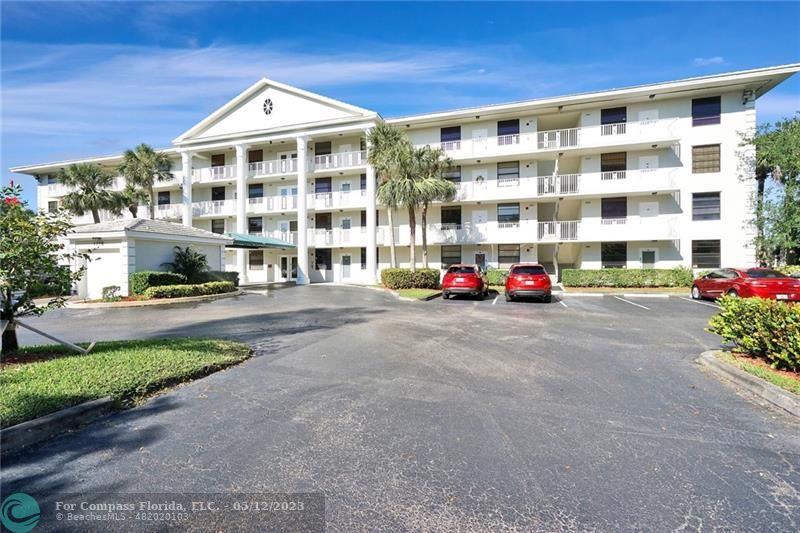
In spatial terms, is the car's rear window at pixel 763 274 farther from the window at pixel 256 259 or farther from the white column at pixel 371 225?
the window at pixel 256 259

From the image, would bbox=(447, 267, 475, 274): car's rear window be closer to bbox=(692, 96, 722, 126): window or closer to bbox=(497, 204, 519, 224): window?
bbox=(497, 204, 519, 224): window

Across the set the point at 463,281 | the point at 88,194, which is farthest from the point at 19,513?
the point at 88,194

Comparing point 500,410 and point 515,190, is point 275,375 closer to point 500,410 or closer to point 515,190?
Answer: point 500,410

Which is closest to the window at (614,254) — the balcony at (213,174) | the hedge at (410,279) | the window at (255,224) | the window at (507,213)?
the window at (507,213)

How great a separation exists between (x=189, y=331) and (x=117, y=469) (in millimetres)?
7434

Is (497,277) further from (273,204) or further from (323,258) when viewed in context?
(273,204)

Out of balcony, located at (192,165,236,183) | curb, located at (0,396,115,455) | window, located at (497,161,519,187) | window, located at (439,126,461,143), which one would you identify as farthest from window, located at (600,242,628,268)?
balcony, located at (192,165,236,183)

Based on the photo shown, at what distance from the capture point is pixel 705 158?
23.0 meters

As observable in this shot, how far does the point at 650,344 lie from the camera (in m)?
8.14

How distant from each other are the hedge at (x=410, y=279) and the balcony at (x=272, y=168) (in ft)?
43.2

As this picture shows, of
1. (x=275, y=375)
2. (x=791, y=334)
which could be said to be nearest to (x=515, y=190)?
(x=791, y=334)

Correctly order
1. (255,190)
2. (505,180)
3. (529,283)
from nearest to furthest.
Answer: (529,283) → (505,180) → (255,190)

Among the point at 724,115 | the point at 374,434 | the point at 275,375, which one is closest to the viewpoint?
the point at 374,434

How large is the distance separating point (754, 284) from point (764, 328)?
11.0 meters
